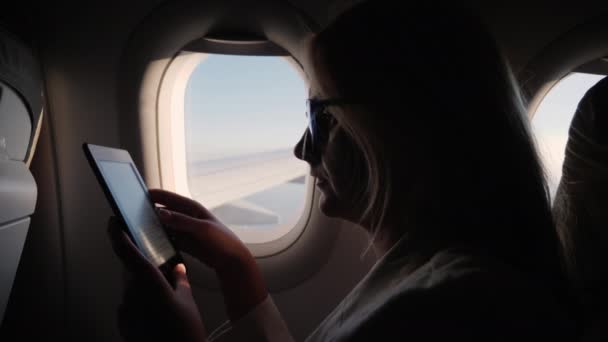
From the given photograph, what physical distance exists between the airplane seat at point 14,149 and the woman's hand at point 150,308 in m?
0.33

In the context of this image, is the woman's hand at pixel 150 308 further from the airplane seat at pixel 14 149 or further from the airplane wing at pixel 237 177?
the airplane wing at pixel 237 177

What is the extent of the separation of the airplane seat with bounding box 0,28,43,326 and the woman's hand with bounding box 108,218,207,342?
0.33 meters

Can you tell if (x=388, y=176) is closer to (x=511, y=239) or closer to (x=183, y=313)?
(x=511, y=239)

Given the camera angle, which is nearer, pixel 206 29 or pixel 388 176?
pixel 388 176

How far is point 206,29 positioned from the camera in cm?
116

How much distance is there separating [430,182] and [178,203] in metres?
0.74

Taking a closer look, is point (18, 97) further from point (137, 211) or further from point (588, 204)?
point (588, 204)

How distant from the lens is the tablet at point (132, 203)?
29.2 inches

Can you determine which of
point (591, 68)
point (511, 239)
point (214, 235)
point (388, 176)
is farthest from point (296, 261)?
point (591, 68)

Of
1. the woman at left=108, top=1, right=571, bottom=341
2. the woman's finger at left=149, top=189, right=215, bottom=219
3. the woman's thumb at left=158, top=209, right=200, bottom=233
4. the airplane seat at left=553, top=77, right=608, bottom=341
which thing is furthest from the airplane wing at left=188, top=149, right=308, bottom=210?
the airplane seat at left=553, top=77, right=608, bottom=341

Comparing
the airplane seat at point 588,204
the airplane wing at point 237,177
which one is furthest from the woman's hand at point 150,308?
the airplane wing at point 237,177

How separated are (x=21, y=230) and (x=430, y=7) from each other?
39.2 inches

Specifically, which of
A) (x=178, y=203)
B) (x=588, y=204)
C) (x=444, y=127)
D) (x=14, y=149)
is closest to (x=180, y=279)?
(x=178, y=203)

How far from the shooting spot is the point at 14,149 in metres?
0.89
